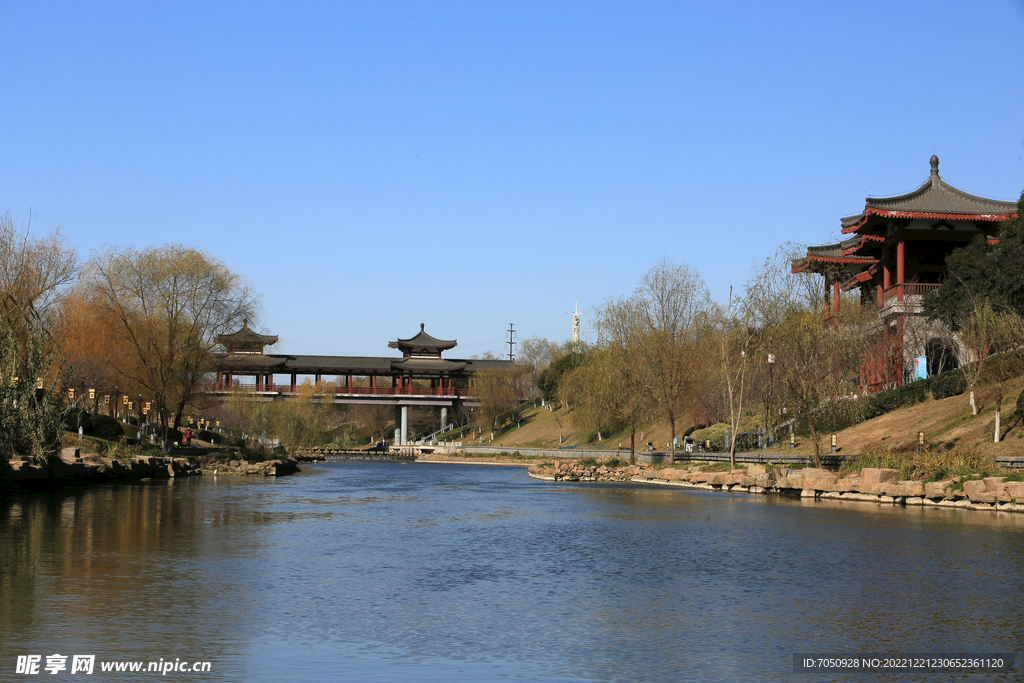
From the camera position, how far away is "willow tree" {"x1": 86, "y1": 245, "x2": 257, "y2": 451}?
4481cm

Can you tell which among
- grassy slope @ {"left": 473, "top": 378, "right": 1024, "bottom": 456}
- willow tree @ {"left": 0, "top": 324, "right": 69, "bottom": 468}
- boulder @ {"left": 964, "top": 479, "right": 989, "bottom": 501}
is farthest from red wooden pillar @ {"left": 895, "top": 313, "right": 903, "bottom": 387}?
willow tree @ {"left": 0, "top": 324, "right": 69, "bottom": 468}

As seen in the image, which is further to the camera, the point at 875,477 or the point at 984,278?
the point at 984,278

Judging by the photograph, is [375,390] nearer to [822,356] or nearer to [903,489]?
[822,356]

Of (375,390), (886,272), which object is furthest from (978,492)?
(375,390)

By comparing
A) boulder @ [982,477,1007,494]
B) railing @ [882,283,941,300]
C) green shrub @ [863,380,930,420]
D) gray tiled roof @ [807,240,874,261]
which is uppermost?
gray tiled roof @ [807,240,874,261]

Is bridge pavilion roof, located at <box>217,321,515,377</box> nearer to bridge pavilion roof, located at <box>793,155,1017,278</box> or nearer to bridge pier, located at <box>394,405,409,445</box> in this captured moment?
bridge pier, located at <box>394,405,409,445</box>

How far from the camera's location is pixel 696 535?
1898 cm

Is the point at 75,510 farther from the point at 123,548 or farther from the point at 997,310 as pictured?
the point at 997,310

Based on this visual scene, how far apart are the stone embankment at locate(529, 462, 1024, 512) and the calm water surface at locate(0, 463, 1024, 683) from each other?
3.61 feet

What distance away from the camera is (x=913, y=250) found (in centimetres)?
4503

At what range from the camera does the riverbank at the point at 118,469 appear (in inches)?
1053

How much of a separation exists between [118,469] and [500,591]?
25.8 m

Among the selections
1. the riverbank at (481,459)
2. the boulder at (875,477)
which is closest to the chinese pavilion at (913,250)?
the boulder at (875,477)

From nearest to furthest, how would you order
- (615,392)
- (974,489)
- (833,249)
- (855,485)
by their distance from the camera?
(974,489)
(855,485)
(833,249)
(615,392)
